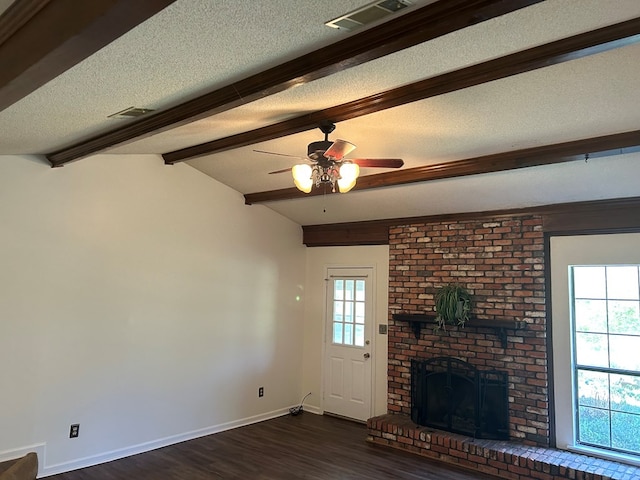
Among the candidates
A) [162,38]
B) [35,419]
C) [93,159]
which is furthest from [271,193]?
[162,38]

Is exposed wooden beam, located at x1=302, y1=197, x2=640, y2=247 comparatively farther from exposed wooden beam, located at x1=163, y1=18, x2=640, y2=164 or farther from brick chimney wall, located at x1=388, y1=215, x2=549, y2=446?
exposed wooden beam, located at x1=163, y1=18, x2=640, y2=164

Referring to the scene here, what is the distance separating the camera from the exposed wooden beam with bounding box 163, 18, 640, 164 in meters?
2.15

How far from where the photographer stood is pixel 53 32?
1.77m

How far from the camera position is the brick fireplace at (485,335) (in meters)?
4.37

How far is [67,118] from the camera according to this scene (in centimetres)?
296

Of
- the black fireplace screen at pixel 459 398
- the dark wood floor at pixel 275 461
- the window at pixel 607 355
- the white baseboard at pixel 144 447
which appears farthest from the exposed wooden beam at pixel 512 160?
the white baseboard at pixel 144 447

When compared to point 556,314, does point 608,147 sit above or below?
above

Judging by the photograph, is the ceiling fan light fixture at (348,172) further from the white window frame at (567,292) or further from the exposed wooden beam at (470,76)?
the white window frame at (567,292)

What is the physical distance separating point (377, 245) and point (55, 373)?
3845 mm

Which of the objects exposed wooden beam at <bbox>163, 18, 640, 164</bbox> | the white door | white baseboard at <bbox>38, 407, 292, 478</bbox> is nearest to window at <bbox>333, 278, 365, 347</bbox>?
the white door

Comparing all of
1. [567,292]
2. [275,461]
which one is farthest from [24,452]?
[567,292]

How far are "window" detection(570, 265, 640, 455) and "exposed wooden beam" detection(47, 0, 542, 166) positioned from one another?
11.6 ft

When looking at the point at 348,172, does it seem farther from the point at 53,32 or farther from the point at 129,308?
the point at 129,308

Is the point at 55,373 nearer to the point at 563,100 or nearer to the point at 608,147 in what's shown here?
the point at 563,100
